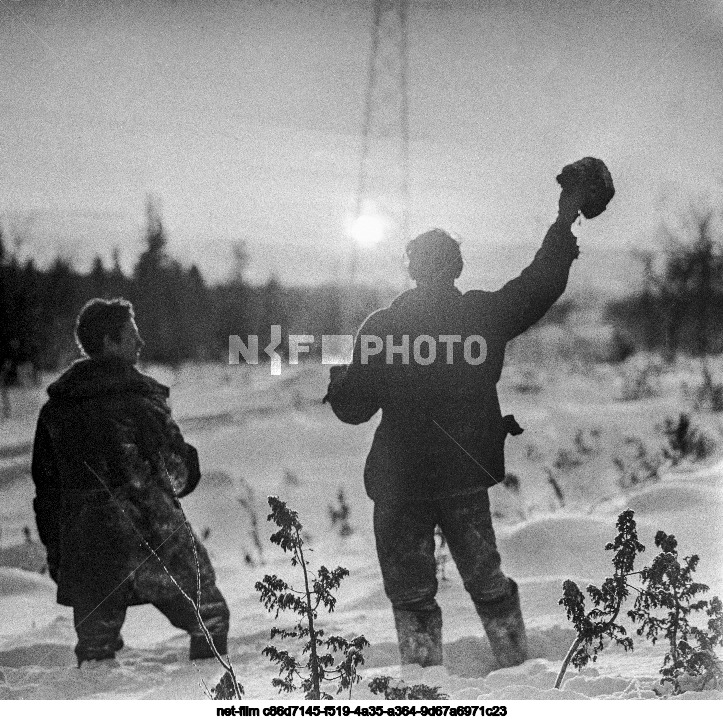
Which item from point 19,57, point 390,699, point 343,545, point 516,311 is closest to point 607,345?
point 516,311

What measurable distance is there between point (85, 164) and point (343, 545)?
192 centimetres

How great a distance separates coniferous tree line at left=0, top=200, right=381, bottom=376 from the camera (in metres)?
3.63

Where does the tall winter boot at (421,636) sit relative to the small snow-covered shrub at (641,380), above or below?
below

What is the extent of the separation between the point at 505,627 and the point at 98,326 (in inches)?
78.6

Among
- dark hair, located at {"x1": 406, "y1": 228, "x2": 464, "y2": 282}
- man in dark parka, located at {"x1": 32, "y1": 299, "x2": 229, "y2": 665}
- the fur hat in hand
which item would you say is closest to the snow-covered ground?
man in dark parka, located at {"x1": 32, "y1": 299, "x2": 229, "y2": 665}

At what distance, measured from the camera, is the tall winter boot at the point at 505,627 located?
134 inches

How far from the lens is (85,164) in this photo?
3629 mm

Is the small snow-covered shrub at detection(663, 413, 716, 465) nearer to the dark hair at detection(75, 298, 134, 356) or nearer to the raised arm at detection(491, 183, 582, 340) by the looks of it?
the raised arm at detection(491, 183, 582, 340)

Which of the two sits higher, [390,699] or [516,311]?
[516,311]

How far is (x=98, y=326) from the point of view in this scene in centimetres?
346

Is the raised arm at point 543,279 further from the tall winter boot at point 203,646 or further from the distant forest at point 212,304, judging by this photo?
the tall winter boot at point 203,646

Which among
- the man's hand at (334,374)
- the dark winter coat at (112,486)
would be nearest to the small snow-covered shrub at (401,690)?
the dark winter coat at (112,486)

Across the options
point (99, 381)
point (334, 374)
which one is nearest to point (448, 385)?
point (334, 374)
